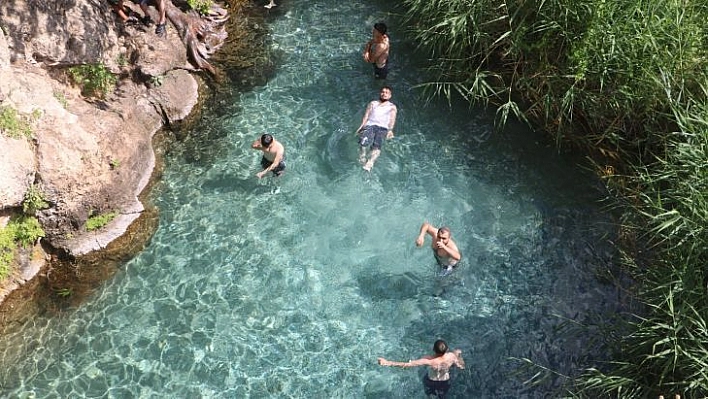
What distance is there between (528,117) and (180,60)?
6.38 metres

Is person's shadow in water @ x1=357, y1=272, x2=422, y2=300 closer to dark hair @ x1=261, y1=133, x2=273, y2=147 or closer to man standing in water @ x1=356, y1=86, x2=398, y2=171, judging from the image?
man standing in water @ x1=356, y1=86, x2=398, y2=171

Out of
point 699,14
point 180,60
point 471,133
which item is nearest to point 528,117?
point 471,133

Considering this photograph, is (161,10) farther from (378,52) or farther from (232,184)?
(378,52)

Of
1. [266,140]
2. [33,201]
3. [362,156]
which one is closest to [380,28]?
[362,156]

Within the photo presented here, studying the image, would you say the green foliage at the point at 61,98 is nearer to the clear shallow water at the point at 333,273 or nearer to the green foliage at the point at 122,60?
the green foliage at the point at 122,60

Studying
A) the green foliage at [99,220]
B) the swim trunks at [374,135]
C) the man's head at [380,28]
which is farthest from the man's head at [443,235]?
the green foliage at [99,220]

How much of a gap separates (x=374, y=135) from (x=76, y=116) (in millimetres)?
4578

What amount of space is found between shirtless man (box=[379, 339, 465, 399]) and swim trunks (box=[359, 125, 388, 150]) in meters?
3.63

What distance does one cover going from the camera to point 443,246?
809cm

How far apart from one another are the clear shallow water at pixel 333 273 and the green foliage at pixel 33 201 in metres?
1.50

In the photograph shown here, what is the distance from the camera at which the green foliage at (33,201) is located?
28.0 feet

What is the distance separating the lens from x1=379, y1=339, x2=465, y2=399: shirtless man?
7066mm

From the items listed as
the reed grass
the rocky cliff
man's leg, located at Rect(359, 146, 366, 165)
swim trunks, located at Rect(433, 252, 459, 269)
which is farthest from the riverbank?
the reed grass

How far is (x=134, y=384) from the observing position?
769cm
